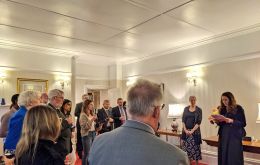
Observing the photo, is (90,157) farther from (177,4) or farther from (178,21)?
(178,21)

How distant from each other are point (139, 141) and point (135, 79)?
3.92 m

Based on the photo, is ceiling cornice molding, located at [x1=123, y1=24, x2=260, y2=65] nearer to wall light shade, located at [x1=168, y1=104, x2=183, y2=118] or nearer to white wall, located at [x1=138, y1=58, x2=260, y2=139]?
white wall, located at [x1=138, y1=58, x2=260, y2=139]

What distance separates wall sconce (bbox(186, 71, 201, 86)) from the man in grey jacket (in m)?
4.53

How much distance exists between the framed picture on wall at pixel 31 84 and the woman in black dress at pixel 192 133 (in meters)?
3.71

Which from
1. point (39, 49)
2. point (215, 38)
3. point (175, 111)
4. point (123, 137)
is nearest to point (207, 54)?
point (215, 38)

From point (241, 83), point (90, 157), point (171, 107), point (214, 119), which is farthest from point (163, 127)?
point (90, 157)

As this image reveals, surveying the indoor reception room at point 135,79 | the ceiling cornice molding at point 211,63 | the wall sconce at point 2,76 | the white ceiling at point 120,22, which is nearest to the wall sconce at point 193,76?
the indoor reception room at point 135,79

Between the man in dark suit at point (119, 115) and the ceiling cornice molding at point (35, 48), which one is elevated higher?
the ceiling cornice molding at point (35, 48)

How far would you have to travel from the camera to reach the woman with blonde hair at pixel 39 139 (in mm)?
1453

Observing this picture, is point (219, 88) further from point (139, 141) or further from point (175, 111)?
point (139, 141)

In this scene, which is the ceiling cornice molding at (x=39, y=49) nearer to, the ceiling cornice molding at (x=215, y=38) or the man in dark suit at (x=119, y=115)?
the man in dark suit at (x=119, y=115)

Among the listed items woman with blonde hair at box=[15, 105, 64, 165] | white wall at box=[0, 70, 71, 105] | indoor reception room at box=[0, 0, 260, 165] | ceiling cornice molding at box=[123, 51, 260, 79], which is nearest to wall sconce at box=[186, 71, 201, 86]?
indoor reception room at box=[0, 0, 260, 165]

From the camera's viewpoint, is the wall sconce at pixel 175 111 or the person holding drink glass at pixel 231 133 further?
the wall sconce at pixel 175 111

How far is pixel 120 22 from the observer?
13.2 feet
